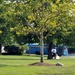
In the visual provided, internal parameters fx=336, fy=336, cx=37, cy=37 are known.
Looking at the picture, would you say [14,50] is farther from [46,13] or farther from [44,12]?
[46,13]

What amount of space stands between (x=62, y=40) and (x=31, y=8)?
71.2 ft

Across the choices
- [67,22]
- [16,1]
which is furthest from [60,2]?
[16,1]

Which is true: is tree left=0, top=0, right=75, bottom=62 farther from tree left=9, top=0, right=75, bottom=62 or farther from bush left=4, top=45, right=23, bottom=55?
bush left=4, top=45, right=23, bottom=55

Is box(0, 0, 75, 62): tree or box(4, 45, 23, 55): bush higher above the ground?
box(0, 0, 75, 62): tree

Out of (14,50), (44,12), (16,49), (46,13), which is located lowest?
(14,50)

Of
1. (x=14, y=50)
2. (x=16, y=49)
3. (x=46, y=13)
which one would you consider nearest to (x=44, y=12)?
(x=46, y=13)

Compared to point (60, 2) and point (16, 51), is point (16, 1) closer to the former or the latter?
point (60, 2)

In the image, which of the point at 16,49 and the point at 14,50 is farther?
the point at 14,50

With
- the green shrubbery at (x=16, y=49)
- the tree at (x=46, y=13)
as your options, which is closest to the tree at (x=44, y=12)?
the tree at (x=46, y=13)

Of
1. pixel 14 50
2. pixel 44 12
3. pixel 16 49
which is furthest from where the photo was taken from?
pixel 14 50

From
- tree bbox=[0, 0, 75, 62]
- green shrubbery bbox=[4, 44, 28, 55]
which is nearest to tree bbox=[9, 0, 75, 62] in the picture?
tree bbox=[0, 0, 75, 62]

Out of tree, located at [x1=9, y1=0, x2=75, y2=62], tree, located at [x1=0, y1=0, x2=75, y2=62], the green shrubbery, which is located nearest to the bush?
the green shrubbery

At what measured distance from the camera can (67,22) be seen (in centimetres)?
3111

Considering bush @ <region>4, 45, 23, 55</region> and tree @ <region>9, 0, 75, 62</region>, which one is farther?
bush @ <region>4, 45, 23, 55</region>
